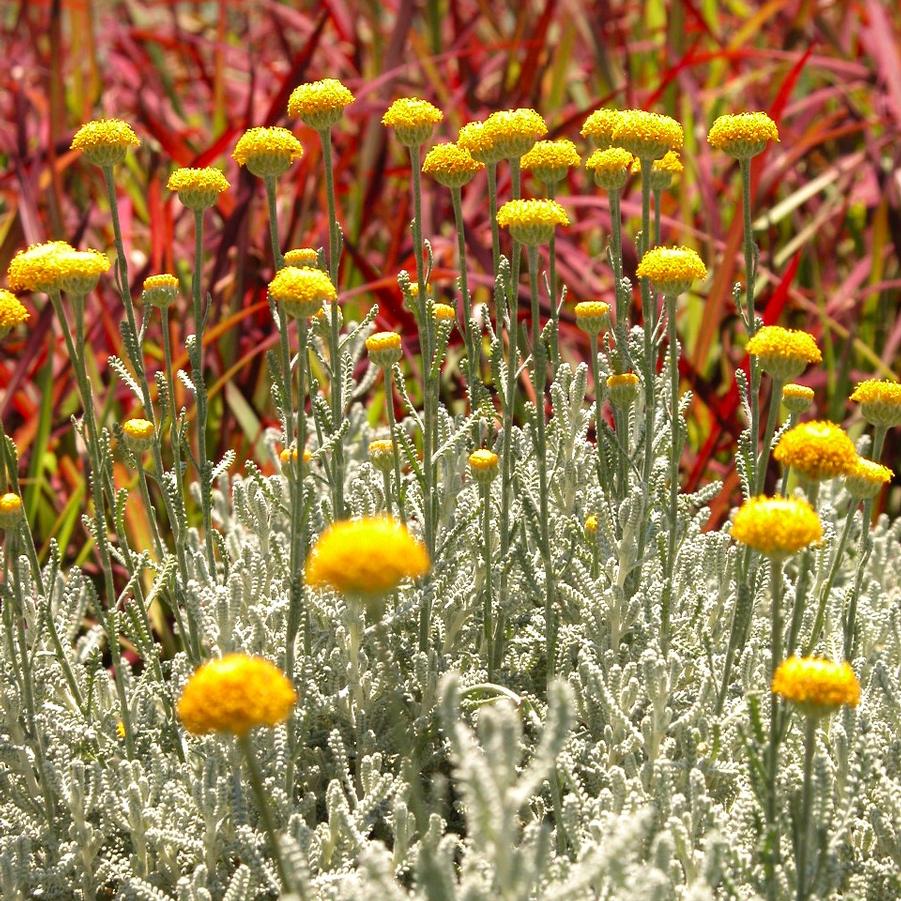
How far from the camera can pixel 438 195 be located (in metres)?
3.37

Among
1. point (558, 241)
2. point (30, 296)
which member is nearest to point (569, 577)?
point (558, 241)

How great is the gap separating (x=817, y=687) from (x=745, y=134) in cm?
73


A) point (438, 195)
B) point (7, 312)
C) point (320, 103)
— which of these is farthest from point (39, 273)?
point (438, 195)

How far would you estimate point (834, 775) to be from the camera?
1.45 metres

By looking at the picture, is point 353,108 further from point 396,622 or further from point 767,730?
point 767,730

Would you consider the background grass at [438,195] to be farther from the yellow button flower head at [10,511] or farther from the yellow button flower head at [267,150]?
the yellow button flower head at [10,511]

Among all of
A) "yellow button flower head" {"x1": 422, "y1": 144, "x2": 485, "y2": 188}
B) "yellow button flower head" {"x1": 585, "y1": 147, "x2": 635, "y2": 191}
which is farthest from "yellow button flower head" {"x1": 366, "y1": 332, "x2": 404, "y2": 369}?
"yellow button flower head" {"x1": 585, "y1": 147, "x2": 635, "y2": 191}

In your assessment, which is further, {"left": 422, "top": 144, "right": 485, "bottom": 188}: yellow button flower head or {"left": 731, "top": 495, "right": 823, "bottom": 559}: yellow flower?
{"left": 422, "top": 144, "right": 485, "bottom": 188}: yellow button flower head

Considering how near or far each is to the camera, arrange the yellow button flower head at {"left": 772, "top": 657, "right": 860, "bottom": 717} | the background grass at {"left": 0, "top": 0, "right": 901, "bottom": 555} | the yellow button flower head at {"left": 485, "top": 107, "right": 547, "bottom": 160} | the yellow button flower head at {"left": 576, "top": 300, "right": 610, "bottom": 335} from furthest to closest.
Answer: the background grass at {"left": 0, "top": 0, "right": 901, "bottom": 555}, the yellow button flower head at {"left": 576, "top": 300, "right": 610, "bottom": 335}, the yellow button flower head at {"left": 485, "top": 107, "right": 547, "bottom": 160}, the yellow button flower head at {"left": 772, "top": 657, "right": 860, "bottom": 717}

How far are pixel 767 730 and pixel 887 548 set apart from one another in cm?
66

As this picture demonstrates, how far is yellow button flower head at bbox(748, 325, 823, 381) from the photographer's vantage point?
1.30 metres

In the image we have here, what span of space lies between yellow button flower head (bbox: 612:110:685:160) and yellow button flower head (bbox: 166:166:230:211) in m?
0.49

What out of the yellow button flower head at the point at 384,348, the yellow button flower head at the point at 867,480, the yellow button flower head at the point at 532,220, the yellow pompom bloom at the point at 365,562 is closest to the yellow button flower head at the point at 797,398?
the yellow button flower head at the point at 867,480

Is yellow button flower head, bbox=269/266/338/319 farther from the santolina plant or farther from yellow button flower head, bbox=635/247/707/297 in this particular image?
yellow button flower head, bbox=635/247/707/297
